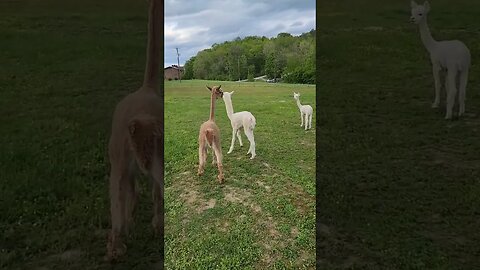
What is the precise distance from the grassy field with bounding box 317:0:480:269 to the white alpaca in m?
0.03

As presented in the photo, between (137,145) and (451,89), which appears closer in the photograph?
(137,145)

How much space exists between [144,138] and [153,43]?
0.34 metres

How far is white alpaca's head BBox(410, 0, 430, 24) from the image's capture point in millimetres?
2020

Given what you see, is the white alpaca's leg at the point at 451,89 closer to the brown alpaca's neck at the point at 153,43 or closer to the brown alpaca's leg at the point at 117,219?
the brown alpaca's neck at the point at 153,43

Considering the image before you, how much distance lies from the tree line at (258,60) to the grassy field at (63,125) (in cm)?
24

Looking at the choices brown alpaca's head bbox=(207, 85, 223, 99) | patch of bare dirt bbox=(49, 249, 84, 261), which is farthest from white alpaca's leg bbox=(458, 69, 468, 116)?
patch of bare dirt bbox=(49, 249, 84, 261)

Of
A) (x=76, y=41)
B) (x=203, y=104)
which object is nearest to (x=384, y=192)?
(x=203, y=104)

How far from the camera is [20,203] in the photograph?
6.52 ft

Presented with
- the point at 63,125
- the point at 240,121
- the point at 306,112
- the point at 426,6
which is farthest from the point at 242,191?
the point at 426,6

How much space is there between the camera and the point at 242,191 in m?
1.86

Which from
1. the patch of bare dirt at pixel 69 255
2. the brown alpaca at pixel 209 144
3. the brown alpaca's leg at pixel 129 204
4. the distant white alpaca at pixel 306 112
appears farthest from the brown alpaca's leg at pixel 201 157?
the patch of bare dirt at pixel 69 255

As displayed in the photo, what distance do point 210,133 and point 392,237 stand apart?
2.60 ft

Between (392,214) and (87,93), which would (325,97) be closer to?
(392,214)

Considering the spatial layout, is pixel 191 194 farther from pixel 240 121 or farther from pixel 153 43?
pixel 153 43
